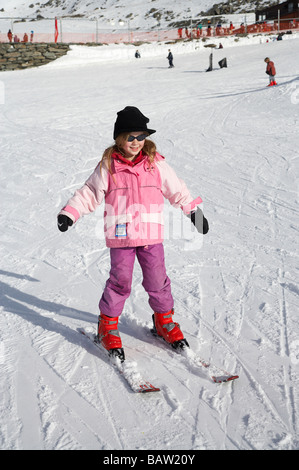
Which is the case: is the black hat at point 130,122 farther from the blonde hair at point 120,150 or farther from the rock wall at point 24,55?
the rock wall at point 24,55

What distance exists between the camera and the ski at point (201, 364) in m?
2.46

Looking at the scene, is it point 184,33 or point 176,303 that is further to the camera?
point 184,33

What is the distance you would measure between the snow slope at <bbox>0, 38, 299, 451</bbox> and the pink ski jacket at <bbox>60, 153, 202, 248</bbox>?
2.43 feet

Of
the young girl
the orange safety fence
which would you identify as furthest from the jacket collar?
the orange safety fence

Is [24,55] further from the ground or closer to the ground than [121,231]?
further from the ground

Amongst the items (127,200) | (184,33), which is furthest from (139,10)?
(127,200)

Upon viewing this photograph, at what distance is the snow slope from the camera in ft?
7.07

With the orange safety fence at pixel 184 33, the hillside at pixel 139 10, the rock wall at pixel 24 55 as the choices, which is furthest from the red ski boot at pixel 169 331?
the hillside at pixel 139 10

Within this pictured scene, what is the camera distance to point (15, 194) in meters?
6.55

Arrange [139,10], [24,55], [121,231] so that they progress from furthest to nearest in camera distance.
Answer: [139,10], [24,55], [121,231]

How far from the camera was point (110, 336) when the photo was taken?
2.79 metres

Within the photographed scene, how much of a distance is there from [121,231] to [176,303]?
1035mm

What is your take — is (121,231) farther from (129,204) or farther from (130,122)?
(130,122)
